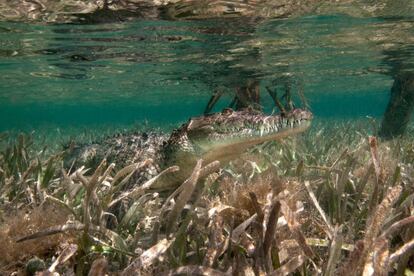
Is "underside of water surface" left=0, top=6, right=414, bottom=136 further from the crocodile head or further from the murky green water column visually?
the crocodile head

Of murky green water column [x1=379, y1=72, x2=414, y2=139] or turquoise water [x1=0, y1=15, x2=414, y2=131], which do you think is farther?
murky green water column [x1=379, y1=72, x2=414, y2=139]

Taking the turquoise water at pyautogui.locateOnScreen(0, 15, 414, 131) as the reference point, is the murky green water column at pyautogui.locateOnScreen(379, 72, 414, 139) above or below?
below

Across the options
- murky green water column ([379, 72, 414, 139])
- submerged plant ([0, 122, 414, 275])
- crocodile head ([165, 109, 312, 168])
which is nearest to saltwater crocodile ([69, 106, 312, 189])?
crocodile head ([165, 109, 312, 168])

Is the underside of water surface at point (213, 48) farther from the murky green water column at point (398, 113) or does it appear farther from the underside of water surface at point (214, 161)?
the murky green water column at point (398, 113)

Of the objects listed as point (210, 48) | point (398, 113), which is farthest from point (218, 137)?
point (398, 113)

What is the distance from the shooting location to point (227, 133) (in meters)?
5.01

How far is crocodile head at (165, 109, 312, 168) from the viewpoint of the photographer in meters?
4.54

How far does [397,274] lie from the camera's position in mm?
2824

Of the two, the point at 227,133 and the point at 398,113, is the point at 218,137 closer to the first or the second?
the point at 227,133

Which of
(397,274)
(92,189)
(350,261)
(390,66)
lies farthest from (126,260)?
(390,66)

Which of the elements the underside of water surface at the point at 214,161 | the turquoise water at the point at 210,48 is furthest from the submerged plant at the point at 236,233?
the turquoise water at the point at 210,48

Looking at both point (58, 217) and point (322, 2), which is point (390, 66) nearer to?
point (322, 2)

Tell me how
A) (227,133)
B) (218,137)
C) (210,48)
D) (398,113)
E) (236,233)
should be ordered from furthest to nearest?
(398,113), (210,48), (218,137), (227,133), (236,233)

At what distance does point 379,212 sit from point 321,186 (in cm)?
220
